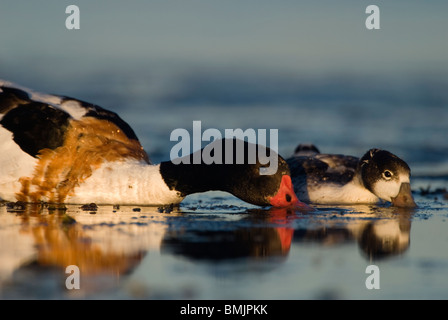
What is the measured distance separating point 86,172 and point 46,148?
53 centimetres

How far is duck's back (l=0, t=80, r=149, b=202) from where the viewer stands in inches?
361

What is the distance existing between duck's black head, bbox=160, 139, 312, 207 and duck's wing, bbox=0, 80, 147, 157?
1428 mm

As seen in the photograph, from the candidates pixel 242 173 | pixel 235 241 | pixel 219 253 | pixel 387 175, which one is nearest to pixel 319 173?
pixel 387 175

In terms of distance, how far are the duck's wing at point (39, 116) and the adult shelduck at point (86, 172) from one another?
0.01 meters

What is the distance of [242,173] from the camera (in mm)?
8797

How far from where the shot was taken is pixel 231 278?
5.46m

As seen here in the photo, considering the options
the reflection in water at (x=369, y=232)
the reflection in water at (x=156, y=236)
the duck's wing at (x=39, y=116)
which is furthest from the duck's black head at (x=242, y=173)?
the duck's wing at (x=39, y=116)

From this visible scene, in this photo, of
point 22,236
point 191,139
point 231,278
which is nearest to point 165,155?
point 191,139

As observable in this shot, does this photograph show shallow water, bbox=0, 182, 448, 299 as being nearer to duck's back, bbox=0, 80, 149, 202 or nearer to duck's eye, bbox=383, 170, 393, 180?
duck's back, bbox=0, 80, 149, 202

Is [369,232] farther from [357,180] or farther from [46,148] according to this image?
[46,148]

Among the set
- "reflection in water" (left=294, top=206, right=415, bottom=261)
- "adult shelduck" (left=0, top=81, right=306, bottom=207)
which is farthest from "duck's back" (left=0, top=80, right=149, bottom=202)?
"reflection in water" (left=294, top=206, right=415, bottom=261)

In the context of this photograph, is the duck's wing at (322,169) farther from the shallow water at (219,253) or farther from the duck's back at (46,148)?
the duck's back at (46,148)

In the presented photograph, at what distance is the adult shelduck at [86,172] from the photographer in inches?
348
